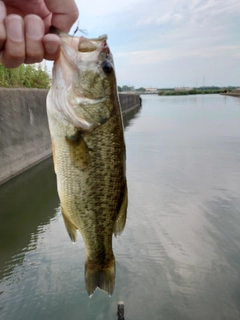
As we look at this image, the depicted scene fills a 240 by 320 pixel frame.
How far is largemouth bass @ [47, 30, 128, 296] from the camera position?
163 centimetres

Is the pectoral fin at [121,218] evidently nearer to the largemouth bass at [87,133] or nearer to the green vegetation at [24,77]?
the largemouth bass at [87,133]

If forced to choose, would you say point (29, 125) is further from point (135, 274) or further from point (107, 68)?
point (107, 68)

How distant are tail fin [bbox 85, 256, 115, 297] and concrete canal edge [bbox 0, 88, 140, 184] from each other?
4.76 meters

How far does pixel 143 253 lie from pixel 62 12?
3203 millimetres

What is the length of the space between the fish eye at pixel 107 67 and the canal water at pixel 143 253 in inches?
93.4

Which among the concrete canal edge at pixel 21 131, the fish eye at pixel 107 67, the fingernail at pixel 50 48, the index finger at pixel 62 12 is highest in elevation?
the index finger at pixel 62 12

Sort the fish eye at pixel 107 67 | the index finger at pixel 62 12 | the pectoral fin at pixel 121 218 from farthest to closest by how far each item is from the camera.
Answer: the pectoral fin at pixel 121 218
the fish eye at pixel 107 67
the index finger at pixel 62 12

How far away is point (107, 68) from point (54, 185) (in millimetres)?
5367

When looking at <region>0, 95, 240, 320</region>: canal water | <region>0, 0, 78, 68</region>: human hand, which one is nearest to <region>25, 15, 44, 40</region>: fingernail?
<region>0, 0, 78, 68</region>: human hand

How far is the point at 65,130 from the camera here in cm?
164

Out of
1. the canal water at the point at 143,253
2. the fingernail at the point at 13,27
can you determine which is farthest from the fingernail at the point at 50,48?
the canal water at the point at 143,253

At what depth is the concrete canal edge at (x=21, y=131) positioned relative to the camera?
6363 millimetres

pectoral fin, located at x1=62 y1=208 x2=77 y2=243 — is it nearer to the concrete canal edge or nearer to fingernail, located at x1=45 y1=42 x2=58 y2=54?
fingernail, located at x1=45 y1=42 x2=58 y2=54

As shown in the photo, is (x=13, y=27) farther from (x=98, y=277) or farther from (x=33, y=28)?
(x=98, y=277)
